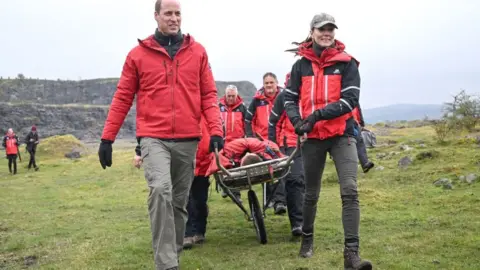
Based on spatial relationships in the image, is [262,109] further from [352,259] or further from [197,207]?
[352,259]

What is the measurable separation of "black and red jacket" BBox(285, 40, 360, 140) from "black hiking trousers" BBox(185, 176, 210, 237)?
2349 mm

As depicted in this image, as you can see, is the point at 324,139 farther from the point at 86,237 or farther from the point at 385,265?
the point at 86,237

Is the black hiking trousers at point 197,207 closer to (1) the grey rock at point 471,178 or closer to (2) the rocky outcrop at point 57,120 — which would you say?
(1) the grey rock at point 471,178

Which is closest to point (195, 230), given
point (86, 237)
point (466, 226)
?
point (86, 237)

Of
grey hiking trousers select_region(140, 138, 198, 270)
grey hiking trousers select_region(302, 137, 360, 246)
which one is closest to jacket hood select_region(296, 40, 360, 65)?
grey hiking trousers select_region(302, 137, 360, 246)

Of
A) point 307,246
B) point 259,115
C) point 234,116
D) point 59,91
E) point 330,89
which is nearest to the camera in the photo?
point 330,89

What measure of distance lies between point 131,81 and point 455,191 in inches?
277

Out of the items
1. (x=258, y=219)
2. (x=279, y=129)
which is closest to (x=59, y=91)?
(x=279, y=129)

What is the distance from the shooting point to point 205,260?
243 inches

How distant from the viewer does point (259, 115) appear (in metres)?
9.30

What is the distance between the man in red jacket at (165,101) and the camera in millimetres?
4988

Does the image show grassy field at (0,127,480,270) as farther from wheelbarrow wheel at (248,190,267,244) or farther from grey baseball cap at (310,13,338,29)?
grey baseball cap at (310,13,338,29)

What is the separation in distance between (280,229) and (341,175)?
287cm

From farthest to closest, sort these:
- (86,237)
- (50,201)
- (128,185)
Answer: (128,185)
(50,201)
(86,237)
